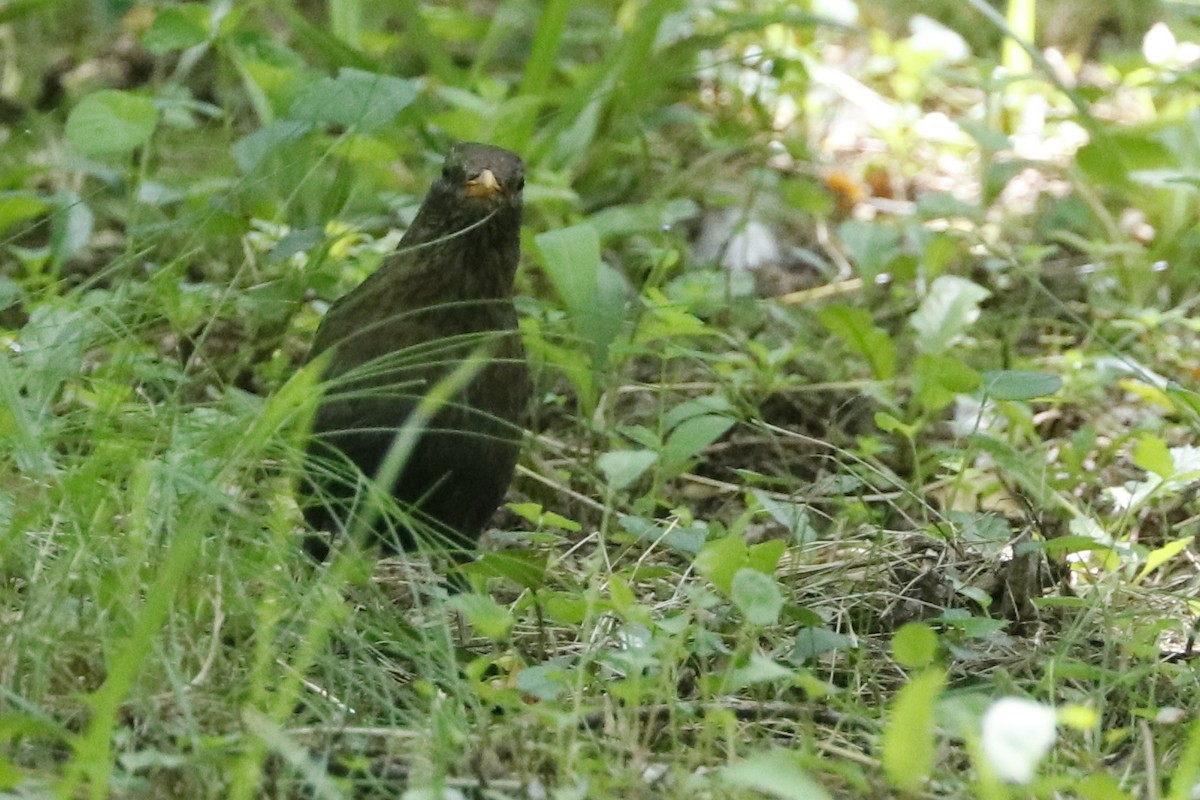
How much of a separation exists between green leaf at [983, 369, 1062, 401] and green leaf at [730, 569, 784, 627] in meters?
0.77

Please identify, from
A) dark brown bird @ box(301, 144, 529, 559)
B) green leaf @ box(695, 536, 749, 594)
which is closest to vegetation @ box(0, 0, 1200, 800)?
green leaf @ box(695, 536, 749, 594)

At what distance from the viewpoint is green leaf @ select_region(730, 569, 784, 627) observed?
7.86ft

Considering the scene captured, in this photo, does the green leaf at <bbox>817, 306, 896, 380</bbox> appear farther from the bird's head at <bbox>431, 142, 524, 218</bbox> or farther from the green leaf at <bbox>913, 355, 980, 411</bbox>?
the bird's head at <bbox>431, 142, 524, 218</bbox>

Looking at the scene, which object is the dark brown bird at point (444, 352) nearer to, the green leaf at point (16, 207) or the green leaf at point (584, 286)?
the green leaf at point (584, 286)

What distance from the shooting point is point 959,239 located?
4875 millimetres

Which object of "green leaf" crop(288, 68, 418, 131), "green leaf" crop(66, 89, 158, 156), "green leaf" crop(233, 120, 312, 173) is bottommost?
"green leaf" crop(233, 120, 312, 173)

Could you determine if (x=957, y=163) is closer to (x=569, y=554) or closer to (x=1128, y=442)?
(x=1128, y=442)

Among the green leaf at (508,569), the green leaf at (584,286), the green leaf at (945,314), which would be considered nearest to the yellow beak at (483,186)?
the green leaf at (584,286)

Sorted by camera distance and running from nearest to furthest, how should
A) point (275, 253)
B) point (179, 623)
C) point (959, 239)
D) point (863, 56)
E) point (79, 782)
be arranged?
point (79, 782)
point (179, 623)
point (275, 253)
point (959, 239)
point (863, 56)

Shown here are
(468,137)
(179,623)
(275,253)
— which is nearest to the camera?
(179,623)

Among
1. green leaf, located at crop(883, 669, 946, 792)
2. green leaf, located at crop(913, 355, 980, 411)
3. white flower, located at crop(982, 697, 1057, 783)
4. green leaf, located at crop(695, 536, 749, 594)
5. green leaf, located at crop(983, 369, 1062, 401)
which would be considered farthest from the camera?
green leaf, located at crop(913, 355, 980, 411)

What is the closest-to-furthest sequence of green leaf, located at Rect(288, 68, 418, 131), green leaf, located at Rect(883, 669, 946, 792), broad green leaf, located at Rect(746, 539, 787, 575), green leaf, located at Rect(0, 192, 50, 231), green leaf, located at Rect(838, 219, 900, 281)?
green leaf, located at Rect(883, 669, 946, 792) < broad green leaf, located at Rect(746, 539, 787, 575) < green leaf, located at Rect(288, 68, 418, 131) < green leaf, located at Rect(0, 192, 50, 231) < green leaf, located at Rect(838, 219, 900, 281)

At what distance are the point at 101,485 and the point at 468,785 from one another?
0.78 metres

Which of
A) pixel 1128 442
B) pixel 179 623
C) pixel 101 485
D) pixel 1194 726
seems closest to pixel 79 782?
pixel 179 623
